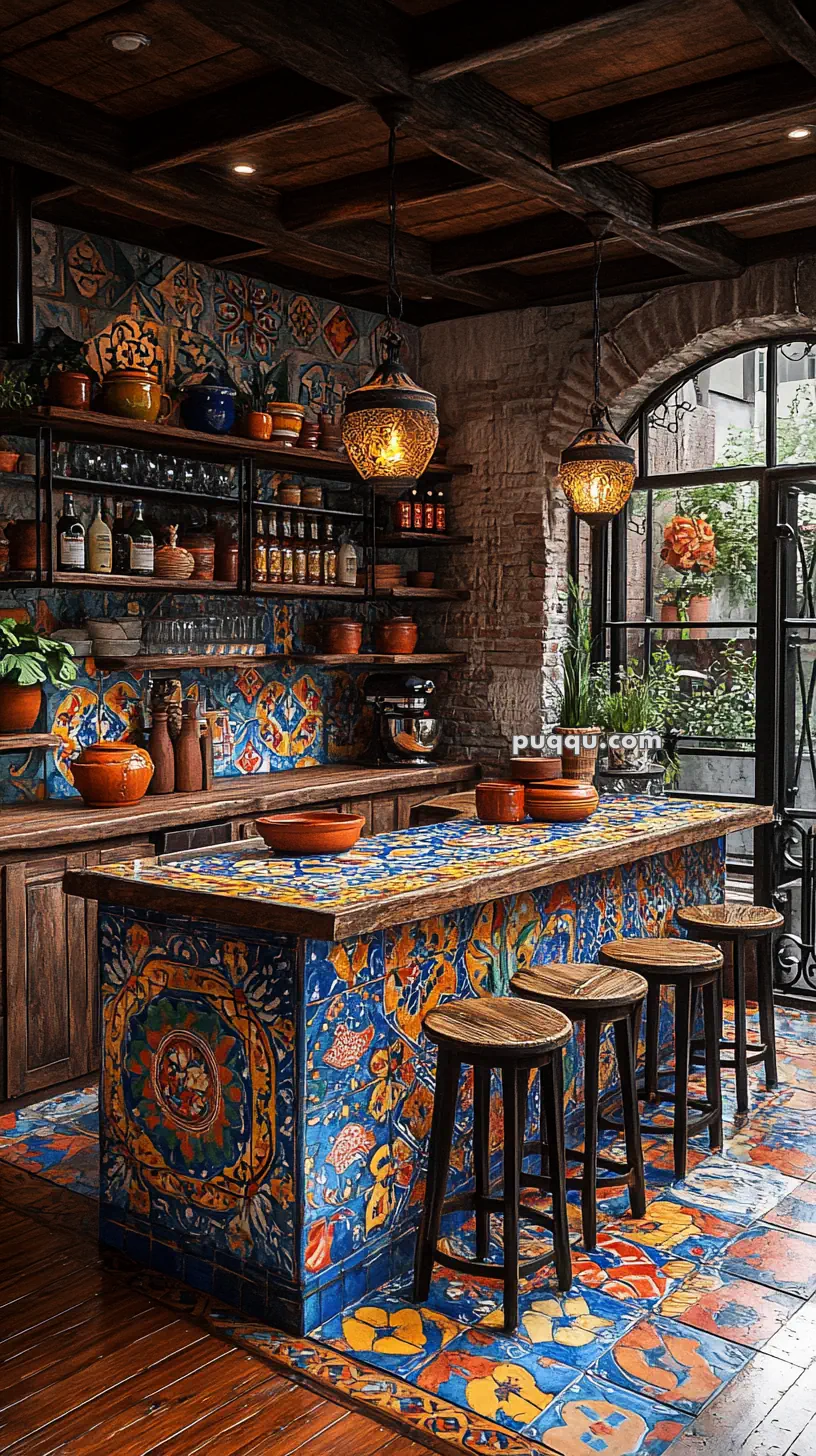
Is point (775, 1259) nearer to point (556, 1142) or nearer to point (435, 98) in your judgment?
point (556, 1142)

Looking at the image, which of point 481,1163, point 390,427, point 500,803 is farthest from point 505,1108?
point 390,427

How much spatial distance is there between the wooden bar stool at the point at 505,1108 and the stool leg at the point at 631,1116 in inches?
15.7

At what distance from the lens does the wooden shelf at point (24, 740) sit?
15.4 feet

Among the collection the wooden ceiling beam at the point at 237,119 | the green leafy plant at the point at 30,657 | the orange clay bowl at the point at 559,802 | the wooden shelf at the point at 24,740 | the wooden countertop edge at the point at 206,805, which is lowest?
the wooden countertop edge at the point at 206,805

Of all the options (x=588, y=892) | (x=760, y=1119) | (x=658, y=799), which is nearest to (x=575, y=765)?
(x=658, y=799)

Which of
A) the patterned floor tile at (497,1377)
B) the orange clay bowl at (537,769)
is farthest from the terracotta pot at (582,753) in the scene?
the patterned floor tile at (497,1377)

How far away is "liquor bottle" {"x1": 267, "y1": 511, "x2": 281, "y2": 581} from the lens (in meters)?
5.80

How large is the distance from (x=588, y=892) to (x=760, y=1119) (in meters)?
1.01

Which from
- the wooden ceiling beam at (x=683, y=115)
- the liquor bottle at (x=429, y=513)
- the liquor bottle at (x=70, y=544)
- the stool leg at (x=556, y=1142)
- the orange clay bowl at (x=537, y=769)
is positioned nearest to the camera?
the stool leg at (x=556, y=1142)

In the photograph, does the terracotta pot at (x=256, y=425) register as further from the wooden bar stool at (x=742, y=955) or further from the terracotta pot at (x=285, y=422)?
the wooden bar stool at (x=742, y=955)

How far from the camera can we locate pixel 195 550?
543 cm

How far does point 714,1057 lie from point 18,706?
9.26 feet

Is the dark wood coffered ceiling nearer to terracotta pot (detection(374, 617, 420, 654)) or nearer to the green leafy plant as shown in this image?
the green leafy plant

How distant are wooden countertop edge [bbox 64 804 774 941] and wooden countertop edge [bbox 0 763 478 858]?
1115mm
